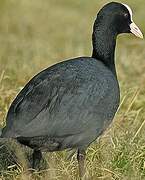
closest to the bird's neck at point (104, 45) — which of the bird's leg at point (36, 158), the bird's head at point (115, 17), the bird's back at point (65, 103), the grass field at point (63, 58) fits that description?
the bird's head at point (115, 17)

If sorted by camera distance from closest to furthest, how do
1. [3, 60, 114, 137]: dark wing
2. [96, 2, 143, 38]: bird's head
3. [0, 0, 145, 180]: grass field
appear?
[3, 60, 114, 137]: dark wing < [0, 0, 145, 180]: grass field < [96, 2, 143, 38]: bird's head

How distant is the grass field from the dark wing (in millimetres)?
389

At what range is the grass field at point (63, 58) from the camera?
18.7 feet

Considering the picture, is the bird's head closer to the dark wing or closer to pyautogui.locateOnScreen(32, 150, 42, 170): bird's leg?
the dark wing

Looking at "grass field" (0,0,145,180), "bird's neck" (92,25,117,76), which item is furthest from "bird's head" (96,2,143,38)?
"grass field" (0,0,145,180)

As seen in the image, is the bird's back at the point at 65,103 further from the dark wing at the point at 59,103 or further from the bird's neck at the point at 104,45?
the bird's neck at the point at 104,45

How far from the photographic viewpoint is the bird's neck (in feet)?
19.7

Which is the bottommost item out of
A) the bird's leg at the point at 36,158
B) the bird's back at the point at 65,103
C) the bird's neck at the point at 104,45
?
the bird's leg at the point at 36,158

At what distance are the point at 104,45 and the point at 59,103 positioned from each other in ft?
2.90

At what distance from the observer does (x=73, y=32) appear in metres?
13.5

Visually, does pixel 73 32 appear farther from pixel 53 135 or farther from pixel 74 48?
pixel 53 135

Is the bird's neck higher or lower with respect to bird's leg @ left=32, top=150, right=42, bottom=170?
higher

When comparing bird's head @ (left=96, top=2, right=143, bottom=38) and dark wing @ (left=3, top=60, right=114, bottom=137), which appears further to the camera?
bird's head @ (left=96, top=2, right=143, bottom=38)

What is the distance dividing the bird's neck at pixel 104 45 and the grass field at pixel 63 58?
0.73 m
